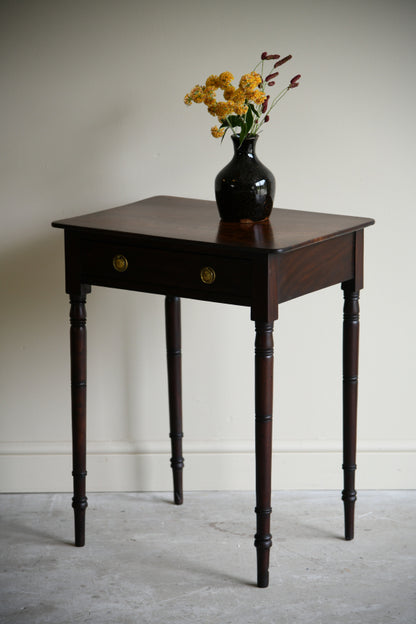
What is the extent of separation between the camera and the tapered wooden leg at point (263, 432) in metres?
2.17

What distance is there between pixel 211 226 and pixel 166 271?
18cm

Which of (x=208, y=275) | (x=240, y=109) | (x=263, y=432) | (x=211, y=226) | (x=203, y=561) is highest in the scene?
(x=240, y=109)

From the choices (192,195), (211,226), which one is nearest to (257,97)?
(211,226)

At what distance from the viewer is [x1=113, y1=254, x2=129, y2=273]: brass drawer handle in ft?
7.66

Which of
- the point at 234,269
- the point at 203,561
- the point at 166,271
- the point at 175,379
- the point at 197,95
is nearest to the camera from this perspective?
the point at 234,269

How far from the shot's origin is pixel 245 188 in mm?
2318

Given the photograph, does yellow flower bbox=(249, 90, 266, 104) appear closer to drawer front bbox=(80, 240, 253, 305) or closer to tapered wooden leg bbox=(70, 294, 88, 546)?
drawer front bbox=(80, 240, 253, 305)

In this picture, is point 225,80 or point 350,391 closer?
point 225,80

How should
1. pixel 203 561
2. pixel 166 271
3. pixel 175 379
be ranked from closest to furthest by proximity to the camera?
pixel 166 271 → pixel 203 561 → pixel 175 379

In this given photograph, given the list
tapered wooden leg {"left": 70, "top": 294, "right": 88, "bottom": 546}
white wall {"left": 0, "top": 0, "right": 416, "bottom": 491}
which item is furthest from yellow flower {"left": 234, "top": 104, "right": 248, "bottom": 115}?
tapered wooden leg {"left": 70, "top": 294, "right": 88, "bottom": 546}

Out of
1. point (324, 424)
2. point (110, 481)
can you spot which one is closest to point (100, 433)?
point (110, 481)

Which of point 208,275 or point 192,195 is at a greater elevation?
point 192,195

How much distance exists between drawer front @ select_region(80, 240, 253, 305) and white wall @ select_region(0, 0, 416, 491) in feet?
1.73

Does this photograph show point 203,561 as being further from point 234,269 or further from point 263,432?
point 234,269
